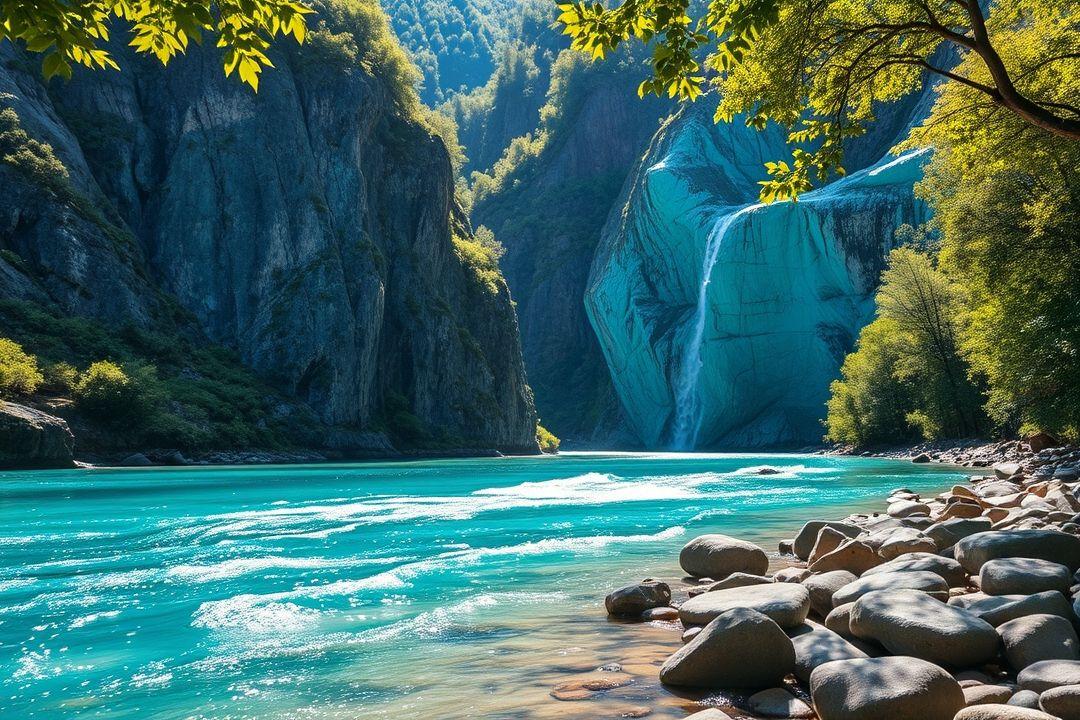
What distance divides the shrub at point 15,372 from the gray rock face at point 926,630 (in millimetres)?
36831

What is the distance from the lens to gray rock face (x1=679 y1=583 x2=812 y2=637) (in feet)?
19.7

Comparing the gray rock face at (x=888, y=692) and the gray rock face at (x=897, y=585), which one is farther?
the gray rock face at (x=897, y=585)

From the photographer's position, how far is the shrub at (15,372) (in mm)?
33019

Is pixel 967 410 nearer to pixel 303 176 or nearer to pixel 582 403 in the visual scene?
pixel 303 176

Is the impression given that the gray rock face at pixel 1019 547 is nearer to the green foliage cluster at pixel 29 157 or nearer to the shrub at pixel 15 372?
the shrub at pixel 15 372

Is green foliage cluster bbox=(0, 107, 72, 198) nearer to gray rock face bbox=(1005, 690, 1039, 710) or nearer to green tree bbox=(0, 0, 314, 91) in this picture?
green tree bbox=(0, 0, 314, 91)

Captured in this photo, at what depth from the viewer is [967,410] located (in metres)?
38.1

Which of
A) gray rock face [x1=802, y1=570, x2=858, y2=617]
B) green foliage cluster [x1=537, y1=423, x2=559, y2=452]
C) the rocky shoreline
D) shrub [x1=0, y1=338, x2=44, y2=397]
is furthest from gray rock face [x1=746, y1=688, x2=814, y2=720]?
green foliage cluster [x1=537, y1=423, x2=559, y2=452]

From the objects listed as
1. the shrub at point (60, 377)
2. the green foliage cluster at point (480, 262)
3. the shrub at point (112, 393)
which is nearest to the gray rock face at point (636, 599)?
the shrub at point (112, 393)

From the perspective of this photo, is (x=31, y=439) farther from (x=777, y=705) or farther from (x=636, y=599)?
(x=777, y=705)

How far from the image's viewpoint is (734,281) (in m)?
65.9

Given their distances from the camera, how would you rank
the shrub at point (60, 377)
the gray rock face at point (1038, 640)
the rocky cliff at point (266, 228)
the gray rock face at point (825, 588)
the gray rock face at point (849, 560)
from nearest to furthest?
the gray rock face at point (1038, 640), the gray rock face at point (825, 588), the gray rock face at point (849, 560), the shrub at point (60, 377), the rocky cliff at point (266, 228)

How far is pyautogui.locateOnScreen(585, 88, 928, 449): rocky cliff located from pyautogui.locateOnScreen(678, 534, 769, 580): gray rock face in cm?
5264

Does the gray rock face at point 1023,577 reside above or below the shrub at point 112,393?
below
